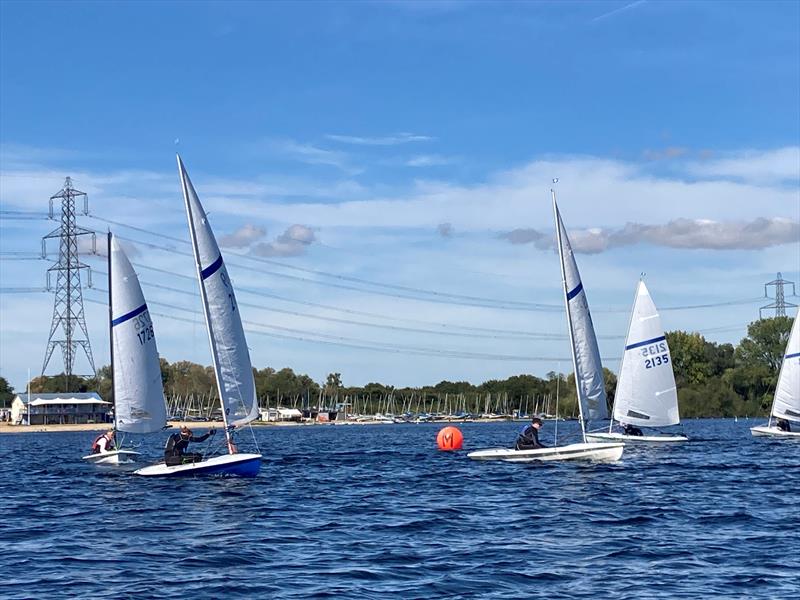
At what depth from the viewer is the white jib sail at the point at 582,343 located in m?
52.7

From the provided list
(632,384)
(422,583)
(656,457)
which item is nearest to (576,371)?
(656,457)

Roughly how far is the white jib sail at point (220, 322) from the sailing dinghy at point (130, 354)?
25.0 feet

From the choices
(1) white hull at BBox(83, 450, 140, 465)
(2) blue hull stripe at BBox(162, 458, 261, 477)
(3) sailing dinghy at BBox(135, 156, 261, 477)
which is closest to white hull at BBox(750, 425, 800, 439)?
(1) white hull at BBox(83, 450, 140, 465)

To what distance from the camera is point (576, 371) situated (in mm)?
52594

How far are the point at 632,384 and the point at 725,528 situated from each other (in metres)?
38.2

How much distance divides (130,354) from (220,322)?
8.47m

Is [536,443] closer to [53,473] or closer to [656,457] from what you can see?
[656,457]

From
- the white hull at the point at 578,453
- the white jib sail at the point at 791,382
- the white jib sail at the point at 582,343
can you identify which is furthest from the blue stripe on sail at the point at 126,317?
the white jib sail at the point at 791,382

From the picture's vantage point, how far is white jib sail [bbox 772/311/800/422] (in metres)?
78.1

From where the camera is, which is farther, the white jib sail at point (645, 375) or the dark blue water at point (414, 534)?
the white jib sail at point (645, 375)

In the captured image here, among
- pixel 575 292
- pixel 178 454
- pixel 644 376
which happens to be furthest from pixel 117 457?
pixel 644 376

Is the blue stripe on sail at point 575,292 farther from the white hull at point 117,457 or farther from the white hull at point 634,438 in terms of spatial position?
the white hull at point 117,457

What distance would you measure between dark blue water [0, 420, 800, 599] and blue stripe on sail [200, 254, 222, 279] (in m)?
7.71

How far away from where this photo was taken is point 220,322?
149 ft
